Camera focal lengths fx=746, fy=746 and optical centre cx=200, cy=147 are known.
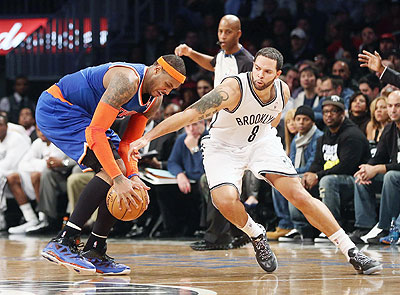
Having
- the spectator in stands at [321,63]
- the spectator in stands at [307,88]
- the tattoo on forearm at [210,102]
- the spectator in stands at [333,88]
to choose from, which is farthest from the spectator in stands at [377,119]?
the tattoo on forearm at [210,102]

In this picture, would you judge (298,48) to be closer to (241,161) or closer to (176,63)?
(241,161)

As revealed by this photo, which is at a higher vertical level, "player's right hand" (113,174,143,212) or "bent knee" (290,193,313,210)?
"player's right hand" (113,174,143,212)

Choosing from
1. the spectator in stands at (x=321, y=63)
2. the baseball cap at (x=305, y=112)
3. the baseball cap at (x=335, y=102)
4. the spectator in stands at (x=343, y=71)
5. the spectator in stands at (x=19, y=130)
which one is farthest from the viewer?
the spectator in stands at (x=19, y=130)

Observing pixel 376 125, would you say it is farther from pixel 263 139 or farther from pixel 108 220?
pixel 108 220

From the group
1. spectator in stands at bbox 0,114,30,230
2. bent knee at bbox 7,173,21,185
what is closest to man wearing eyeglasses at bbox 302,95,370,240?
bent knee at bbox 7,173,21,185

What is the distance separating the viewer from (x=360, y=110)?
820 cm

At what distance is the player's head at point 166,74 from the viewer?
473cm

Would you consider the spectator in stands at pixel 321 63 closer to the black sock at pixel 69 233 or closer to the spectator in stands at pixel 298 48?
the spectator in stands at pixel 298 48

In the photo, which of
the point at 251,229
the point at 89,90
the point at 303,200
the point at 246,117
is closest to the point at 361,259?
the point at 303,200

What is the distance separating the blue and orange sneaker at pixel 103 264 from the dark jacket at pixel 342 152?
3347mm

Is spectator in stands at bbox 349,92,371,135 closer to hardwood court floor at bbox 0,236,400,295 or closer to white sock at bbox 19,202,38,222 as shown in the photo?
hardwood court floor at bbox 0,236,400,295

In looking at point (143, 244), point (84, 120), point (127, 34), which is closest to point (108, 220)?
point (84, 120)

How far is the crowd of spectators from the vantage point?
295 inches

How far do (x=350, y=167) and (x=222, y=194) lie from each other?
2.90 metres
